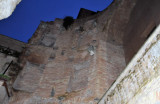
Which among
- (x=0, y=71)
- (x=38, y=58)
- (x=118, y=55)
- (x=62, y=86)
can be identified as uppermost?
(x=118, y=55)

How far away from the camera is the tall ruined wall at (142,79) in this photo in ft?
8.01

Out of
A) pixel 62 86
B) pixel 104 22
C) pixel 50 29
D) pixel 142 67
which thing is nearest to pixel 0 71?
pixel 62 86

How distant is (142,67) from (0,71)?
20.6 feet

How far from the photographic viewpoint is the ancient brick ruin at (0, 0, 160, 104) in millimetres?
3041

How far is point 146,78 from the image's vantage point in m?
2.65

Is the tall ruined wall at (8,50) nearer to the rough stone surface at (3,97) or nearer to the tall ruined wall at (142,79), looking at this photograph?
the rough stone surface at (3,97)

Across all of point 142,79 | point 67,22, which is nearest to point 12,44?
point 67,22

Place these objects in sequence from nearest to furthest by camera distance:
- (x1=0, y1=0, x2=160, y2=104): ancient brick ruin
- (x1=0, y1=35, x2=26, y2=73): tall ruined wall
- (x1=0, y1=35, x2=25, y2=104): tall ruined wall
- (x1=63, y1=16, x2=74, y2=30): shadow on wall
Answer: (x1=0, y1=0, x2=160, y2=104): ancient brick ruin
(x1=0, y1=35, x2=25, y2=104): tall ruined wall
(x1=0, y1=35, x2=26, y2=73): tall ruined wall
(x1=63, y1=16, x2=74, y2=30): shadow on wall

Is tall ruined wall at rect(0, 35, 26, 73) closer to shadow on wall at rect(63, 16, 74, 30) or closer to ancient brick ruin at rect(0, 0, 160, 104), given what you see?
ancient brick ruin at rect(0, 0, 160, 104)

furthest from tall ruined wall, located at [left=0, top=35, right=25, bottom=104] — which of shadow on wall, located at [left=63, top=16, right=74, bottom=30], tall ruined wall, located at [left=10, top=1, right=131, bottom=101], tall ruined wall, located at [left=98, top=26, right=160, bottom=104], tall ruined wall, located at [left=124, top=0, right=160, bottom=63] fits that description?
tall ruined wall, located at [left=124, top=0, right=160, bottom=63]

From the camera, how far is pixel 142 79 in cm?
273

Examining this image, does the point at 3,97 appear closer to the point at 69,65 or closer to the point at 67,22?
the point at 69,65

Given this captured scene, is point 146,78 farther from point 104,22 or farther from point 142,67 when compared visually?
point 104,22

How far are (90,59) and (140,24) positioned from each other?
356 cm
